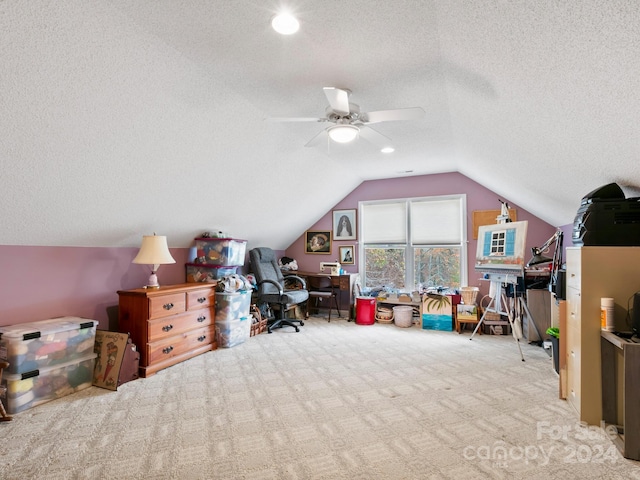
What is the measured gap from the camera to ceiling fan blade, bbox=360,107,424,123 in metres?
2.51

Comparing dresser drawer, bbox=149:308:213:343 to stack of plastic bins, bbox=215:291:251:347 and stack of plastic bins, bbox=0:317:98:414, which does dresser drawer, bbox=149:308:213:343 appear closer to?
stack of plastic bins, bbox=215:291:251:347

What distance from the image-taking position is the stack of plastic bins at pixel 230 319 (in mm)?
4148

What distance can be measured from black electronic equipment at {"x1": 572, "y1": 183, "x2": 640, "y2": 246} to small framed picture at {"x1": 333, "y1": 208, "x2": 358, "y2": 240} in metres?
4.06

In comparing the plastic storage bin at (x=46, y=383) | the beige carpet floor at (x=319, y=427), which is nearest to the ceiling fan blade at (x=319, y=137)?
the beige carpet floor at (x=319, y=427)

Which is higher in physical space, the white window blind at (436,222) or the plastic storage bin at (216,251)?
the white window blind at (436,222)

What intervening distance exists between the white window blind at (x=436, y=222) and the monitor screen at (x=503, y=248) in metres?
1.08

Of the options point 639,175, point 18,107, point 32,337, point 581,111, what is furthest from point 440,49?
point 32,337

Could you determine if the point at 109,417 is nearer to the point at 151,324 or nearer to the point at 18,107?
the point at 151,324

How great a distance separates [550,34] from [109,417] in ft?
11.6

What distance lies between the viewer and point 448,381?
3.05 m

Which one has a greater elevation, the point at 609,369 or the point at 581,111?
the point at 581,111

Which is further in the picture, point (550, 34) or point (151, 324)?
point (151, 324)

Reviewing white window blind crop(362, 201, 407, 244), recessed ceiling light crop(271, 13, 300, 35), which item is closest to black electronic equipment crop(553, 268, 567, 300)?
white window blind crop(362, 201, 407, 244)

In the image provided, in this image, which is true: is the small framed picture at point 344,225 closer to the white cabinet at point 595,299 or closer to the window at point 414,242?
the window at point 414,242
